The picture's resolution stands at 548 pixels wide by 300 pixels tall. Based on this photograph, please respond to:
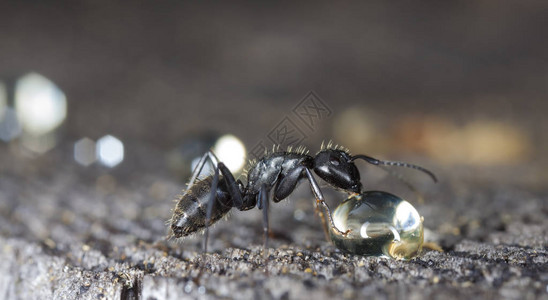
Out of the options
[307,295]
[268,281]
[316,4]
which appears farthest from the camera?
[316,4]

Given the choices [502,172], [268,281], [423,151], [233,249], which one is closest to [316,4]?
[423,151]

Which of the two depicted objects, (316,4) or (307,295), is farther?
(316,4)

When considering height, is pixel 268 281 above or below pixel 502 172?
below

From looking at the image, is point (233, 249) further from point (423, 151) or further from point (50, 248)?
point (423, 151)

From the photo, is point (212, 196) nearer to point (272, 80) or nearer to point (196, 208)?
point (196, 208)

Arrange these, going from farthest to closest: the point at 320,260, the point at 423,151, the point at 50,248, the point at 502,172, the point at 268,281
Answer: the point at 423,151, the point at 502,172, the point at 50,248, the point at 320,260, the point at 268,281

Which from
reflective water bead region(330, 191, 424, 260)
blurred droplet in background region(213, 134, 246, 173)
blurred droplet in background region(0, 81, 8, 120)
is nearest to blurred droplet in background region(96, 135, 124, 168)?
blurred droplet in background region(213, 134, 246, 173)
